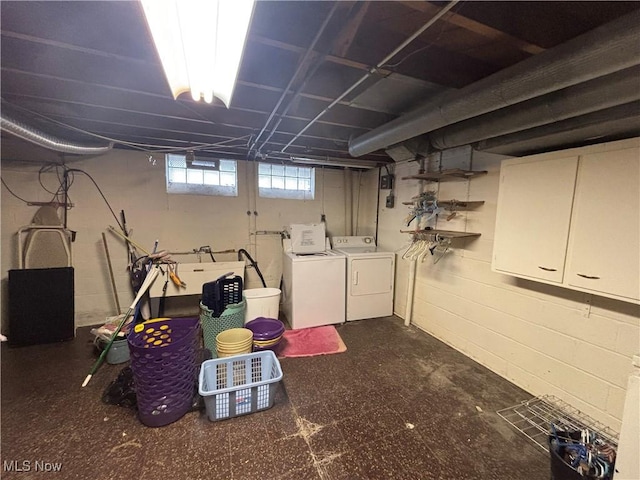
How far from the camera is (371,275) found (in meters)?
3.42

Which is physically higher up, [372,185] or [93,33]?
[93,33]

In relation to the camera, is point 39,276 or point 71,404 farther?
point 39,276

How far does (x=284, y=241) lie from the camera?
3.68 metres

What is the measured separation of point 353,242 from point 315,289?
1.05m

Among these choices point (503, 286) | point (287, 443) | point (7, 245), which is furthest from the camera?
point (7, 245)

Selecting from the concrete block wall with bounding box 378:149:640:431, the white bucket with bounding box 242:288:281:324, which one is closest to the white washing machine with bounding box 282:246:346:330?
the white bucket with bounding box 242:288:281:324

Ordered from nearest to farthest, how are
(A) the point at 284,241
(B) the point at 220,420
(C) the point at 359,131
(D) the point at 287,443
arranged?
(D) the point at 287,443, (B) the point at 220,420, (C) the point at 359,131, (A) the point at 284,241

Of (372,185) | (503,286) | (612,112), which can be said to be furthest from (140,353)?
(372,185)

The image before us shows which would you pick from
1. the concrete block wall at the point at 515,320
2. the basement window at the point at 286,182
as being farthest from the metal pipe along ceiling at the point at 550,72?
the basement window at the point at 286,182

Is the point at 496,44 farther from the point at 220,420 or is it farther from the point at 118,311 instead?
the point at 118,311

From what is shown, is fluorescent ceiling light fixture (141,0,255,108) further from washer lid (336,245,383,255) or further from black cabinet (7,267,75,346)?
black cabinet (7,267,75,346)

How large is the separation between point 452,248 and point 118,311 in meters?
4.05

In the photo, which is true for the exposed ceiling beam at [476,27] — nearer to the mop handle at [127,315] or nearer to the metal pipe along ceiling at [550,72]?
the metal pipe along ceiling at [550,72]

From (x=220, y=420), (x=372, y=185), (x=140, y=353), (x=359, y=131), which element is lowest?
(x=220, y=420)
